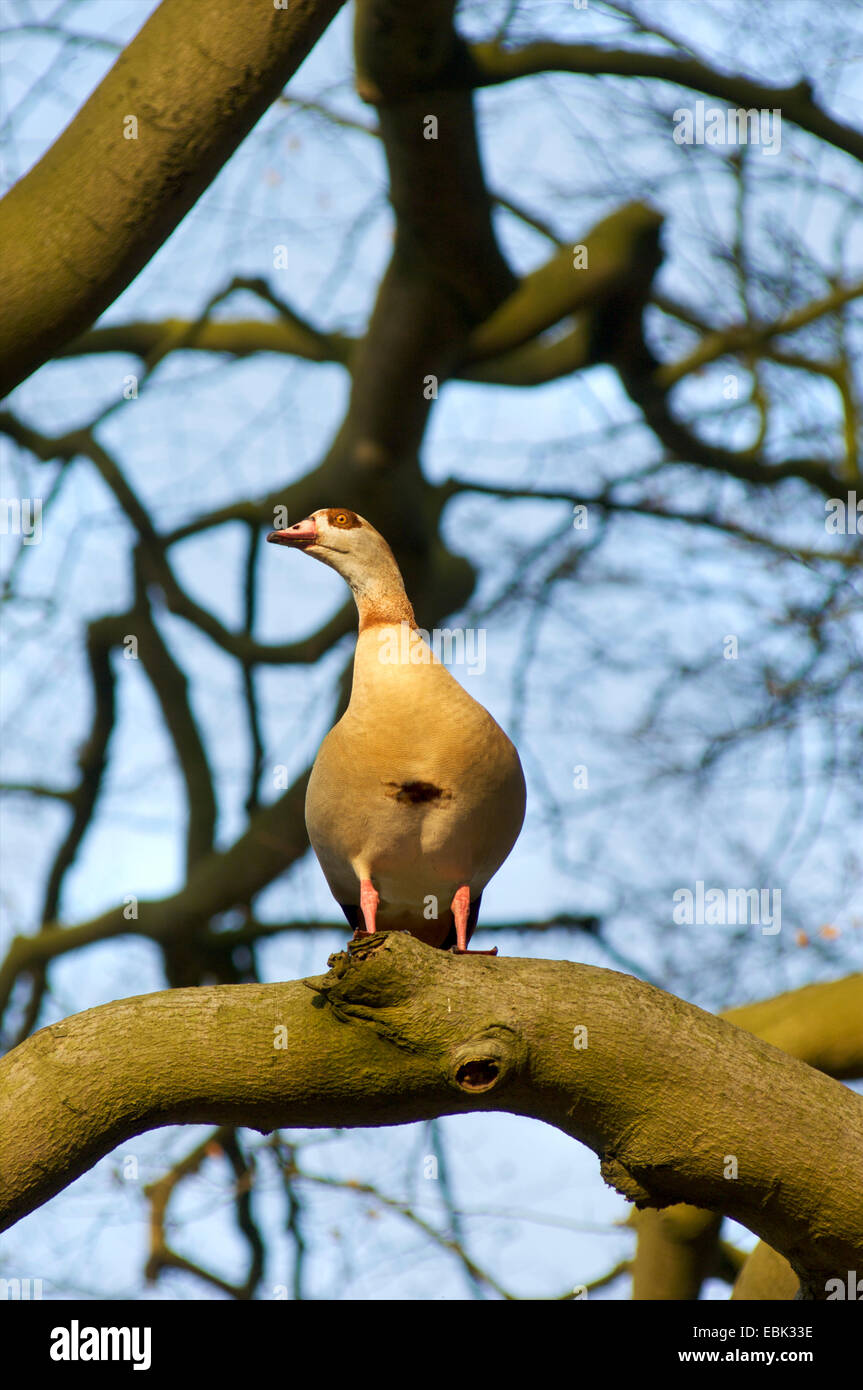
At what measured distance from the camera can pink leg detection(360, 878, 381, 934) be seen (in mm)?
3229

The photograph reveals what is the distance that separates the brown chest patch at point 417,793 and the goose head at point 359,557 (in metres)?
0.47

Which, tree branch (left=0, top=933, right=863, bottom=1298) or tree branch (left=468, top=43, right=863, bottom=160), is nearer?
tree branch (left=0, top=933, right=863, bottom=1298)

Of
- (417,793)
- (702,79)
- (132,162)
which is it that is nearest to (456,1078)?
(417,793)

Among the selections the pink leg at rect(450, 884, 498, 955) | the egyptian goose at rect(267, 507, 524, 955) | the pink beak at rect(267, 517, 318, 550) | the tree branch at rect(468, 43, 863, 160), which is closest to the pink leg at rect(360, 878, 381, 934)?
the egyptian goose at rect(267, 507, 524, 955)

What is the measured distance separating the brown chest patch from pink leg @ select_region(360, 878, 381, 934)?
278mm

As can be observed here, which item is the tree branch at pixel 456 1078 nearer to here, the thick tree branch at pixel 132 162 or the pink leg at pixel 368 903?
the pink leg at pixel 368 903

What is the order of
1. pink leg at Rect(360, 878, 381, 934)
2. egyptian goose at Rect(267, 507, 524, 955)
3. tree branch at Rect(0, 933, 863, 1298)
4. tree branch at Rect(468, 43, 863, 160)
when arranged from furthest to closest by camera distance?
tree branch at Rect(468, 43, 863, 160) → pink leg at Rect(360, 878, 381, 934) → egyptian goose at Rect(267, 507, 524, 955) → tree branch at Rect(0, 933, 863, 1298)

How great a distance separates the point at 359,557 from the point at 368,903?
0.85m

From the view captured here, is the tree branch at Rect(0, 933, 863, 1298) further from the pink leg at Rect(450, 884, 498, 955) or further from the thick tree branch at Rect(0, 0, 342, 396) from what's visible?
the thick tree branch at Rect(0, 0, 342, 396)

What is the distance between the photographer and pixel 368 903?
3.23 metres

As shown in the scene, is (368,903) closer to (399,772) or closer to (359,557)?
(399,772)

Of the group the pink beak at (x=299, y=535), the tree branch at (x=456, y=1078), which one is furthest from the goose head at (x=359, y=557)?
the tree branch at (x=456, y=1078)
